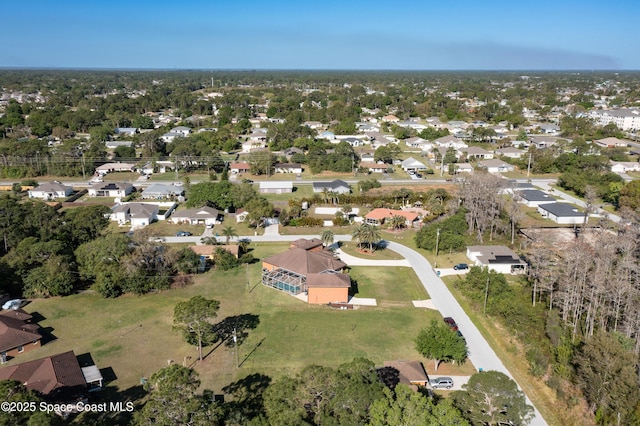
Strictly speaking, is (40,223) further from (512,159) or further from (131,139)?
(512,159)

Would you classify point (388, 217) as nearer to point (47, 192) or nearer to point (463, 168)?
point (463, 168)

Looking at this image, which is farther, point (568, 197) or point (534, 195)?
point (568, 197)

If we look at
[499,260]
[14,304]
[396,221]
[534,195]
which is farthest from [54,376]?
[534,195]

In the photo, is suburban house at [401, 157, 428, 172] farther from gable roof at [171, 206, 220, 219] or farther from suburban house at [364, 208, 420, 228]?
gable roof at [171, 206, 220, 219]

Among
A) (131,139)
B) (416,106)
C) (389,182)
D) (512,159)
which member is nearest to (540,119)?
(416,106)

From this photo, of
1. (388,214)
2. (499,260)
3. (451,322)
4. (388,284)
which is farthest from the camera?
(388,214)

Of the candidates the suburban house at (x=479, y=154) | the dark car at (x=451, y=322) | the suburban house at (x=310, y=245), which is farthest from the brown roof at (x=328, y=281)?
the suburban house at (x=479, y=154)
